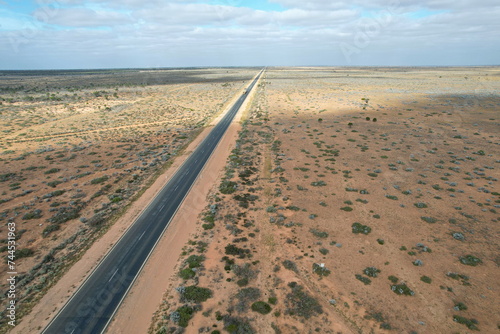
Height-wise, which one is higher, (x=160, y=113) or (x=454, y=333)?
(x=160, y=113)

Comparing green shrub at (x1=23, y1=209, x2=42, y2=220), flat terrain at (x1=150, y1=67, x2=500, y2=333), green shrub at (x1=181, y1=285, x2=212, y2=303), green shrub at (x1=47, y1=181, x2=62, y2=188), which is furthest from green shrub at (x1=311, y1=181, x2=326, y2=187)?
green shrub at (x1=47, y1=181, x2=62, y2=188)

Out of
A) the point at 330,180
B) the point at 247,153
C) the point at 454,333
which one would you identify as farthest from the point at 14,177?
the point at 454,333

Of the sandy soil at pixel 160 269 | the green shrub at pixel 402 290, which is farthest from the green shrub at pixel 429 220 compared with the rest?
the sandy soil at pixel 160 269

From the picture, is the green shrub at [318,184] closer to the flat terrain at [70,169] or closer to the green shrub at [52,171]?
the flat terrain at [70,169]

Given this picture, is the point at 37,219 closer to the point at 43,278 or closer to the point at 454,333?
the point at 43,278

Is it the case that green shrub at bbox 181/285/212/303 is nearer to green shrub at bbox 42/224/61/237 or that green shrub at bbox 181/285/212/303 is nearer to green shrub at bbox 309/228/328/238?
green shrub at bbox 309/228/328/238

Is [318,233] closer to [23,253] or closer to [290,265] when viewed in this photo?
[290,265]

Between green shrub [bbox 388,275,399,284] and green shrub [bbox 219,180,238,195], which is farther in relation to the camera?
green shrub [bbox 219,180,238,195]
